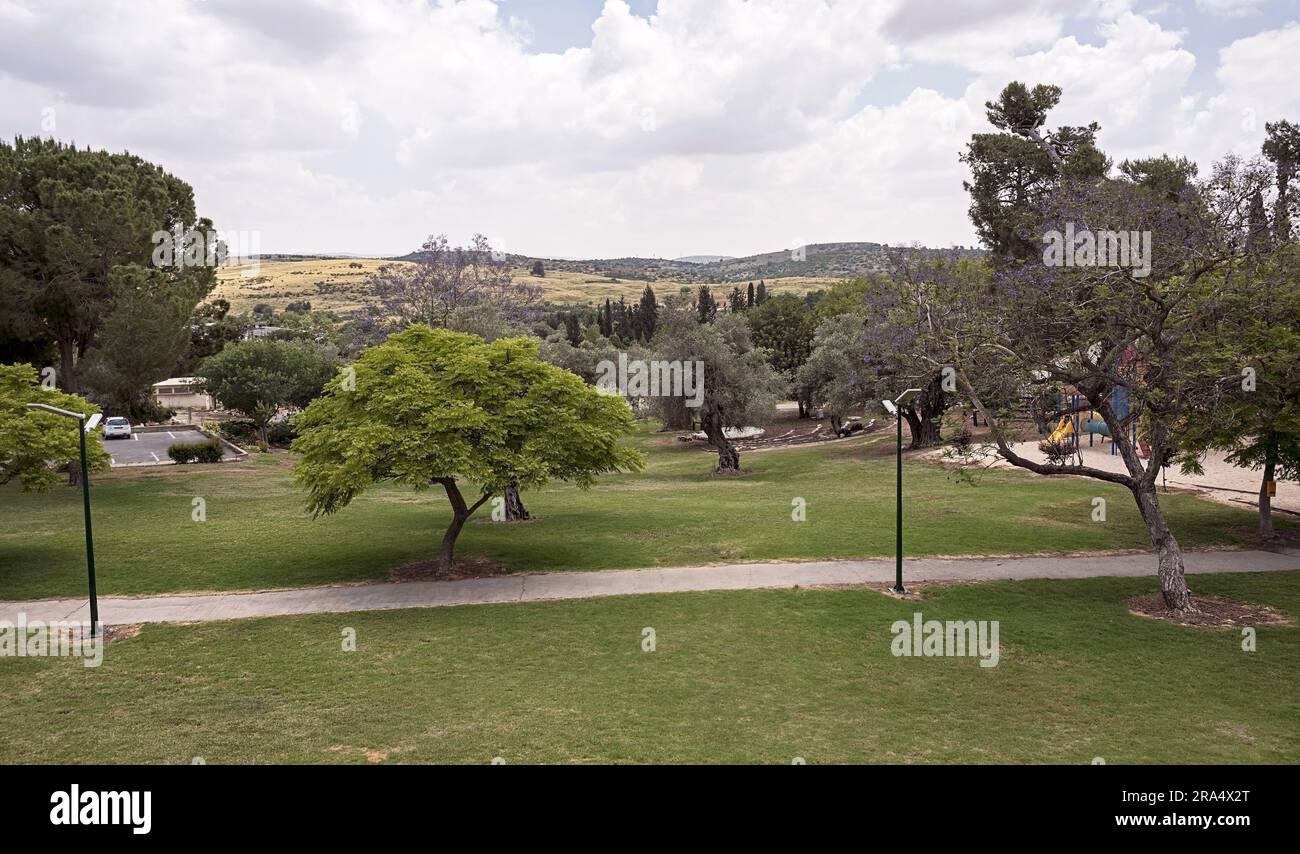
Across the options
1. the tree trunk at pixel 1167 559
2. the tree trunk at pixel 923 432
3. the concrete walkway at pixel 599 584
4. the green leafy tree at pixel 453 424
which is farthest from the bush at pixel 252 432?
the tree trunk at pixel 1167 559

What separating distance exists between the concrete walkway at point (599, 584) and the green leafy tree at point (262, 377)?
119ft

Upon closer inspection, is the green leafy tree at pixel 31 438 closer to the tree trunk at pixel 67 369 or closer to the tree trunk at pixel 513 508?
the tree trunk at pixel 513 508

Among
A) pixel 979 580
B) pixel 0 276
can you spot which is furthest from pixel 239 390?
pixel 979 580

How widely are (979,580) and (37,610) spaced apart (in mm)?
21208

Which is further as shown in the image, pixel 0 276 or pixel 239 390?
pixel 239 390

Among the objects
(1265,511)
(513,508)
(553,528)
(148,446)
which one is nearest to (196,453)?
(148,446)

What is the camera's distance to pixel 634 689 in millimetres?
14102

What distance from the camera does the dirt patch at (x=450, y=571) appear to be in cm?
2188

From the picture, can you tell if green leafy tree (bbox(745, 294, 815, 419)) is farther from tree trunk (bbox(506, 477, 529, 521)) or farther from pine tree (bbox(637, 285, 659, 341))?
tree trunk (bbox(506, 477, 529, 521))

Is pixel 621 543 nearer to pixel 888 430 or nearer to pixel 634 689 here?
pixel 634 689

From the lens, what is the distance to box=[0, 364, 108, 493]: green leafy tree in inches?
830

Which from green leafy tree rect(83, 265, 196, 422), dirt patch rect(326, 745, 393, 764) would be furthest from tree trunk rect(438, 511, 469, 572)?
green leafy tree rect(83, 265, 196, 422)

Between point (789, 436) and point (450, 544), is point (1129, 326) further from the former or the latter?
point (789, 436)

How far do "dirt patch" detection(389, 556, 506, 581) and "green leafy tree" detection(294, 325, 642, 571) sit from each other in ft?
1.06
